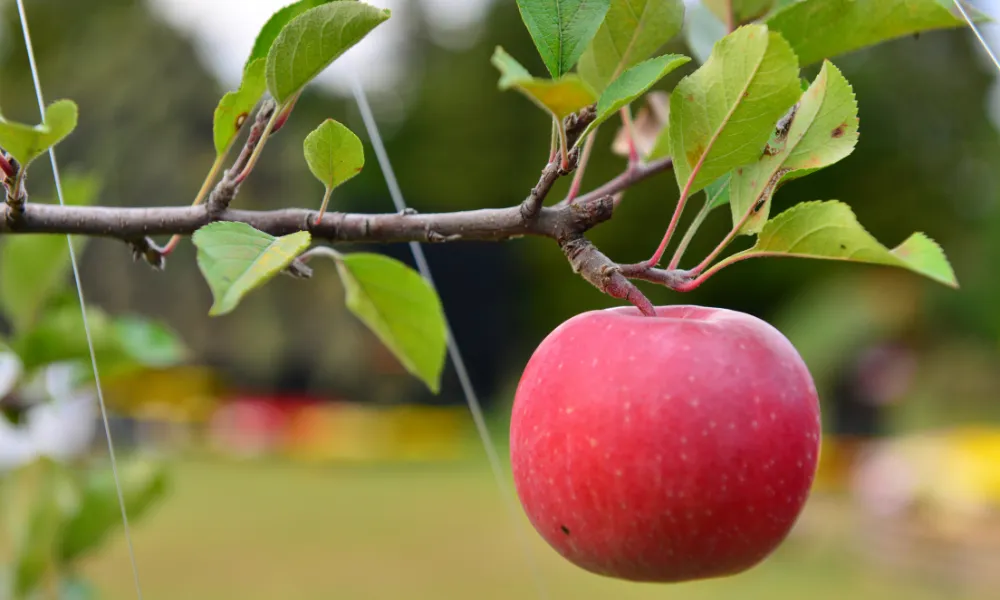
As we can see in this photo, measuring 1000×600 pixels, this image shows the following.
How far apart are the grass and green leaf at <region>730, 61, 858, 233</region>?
2910mm

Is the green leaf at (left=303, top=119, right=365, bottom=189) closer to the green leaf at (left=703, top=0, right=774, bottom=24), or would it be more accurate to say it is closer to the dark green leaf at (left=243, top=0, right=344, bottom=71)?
the dark green leaf at (left=243, top=0, right=344, bottom=71)

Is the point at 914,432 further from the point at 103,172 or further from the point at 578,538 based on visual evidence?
the point at 578,538

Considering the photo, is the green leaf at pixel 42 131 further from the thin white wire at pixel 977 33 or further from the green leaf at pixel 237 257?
the thin white wire at pixel 977 33

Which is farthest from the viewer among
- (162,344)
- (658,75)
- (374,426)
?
(374,426)

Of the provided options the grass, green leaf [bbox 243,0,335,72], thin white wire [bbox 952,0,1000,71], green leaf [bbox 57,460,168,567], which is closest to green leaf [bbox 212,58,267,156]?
green leaf [bbox 243,0,335,72]

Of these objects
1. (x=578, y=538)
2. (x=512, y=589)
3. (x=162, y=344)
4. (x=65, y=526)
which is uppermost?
(x=578, y=538)

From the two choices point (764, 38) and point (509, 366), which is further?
point (509, 366)

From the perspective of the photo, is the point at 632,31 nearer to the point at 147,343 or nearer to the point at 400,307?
the point at 400,307

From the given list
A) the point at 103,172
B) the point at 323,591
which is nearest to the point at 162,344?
the point at 323,591

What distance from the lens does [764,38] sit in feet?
0.82

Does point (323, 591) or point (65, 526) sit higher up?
point (65, 526)

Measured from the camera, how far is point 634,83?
9.8 inches

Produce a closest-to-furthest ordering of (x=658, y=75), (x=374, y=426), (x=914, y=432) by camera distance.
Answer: (x=658, y=75) < (x=914, y=432) < (x=374, y=426)

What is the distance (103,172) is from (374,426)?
8.27 ft
